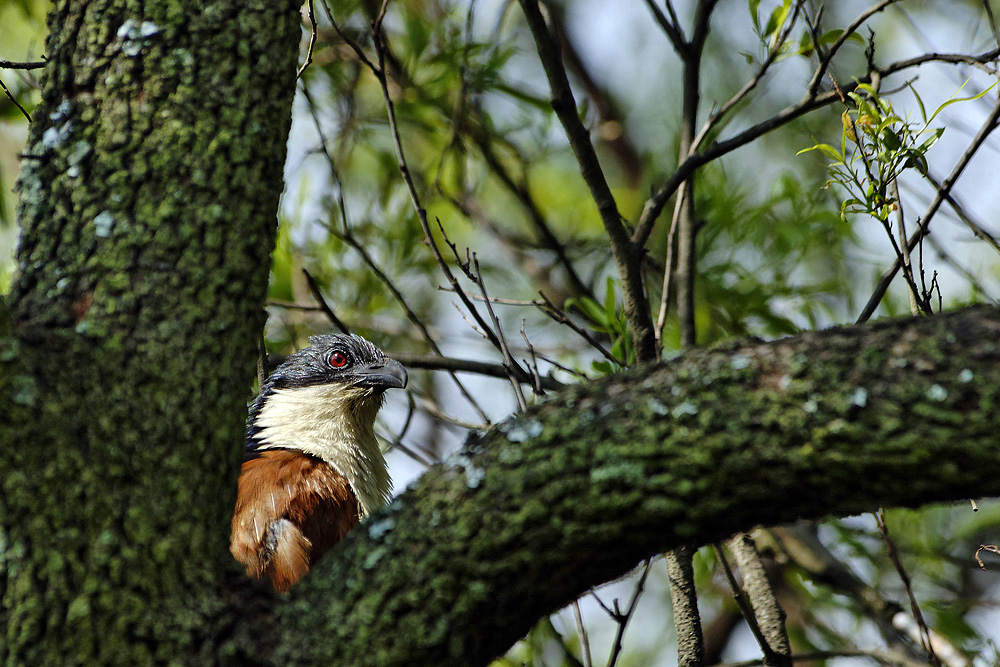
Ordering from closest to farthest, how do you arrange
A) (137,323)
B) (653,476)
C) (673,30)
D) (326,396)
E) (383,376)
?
(653,476) → (137,323) → (673,30) → (383,376) → (326,396)

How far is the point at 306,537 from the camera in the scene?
338 centimetres

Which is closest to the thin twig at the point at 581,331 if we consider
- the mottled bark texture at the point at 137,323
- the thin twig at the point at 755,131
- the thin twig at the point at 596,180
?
the thin twig at the point at 596,180

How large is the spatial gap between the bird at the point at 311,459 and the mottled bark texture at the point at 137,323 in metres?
1.70

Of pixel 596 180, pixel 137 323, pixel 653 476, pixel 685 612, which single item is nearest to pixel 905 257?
pixel 596 180

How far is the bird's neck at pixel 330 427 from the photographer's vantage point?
4.17 metres

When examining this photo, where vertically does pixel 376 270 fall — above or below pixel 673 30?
below

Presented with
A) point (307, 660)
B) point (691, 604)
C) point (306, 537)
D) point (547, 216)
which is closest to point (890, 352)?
point (307, 660)

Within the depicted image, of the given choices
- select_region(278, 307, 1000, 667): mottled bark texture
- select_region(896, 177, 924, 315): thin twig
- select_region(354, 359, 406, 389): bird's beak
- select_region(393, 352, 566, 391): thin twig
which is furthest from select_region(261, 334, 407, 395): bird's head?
select_region(278, 307, 1000, 667): mottled bark texture

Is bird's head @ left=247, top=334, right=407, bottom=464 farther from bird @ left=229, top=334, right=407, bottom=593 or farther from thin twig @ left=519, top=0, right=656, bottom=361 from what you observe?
thin twig @ left=519, top=0, right=656, bottom=361

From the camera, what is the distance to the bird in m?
3.32

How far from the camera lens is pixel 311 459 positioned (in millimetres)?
3912

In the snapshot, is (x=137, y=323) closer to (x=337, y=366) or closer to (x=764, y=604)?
(x=764, y=604)

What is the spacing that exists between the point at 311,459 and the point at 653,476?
8.86ft

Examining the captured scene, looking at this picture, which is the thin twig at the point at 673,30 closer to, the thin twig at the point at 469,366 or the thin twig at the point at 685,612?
the thin twig at the point at 469,366
